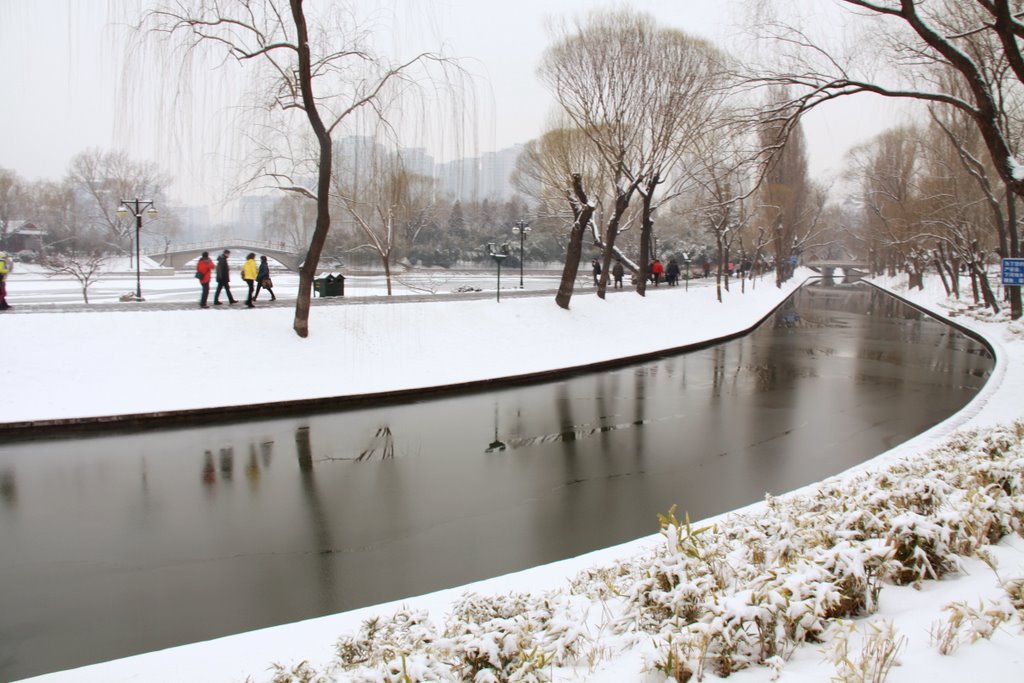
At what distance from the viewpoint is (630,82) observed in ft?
77.8

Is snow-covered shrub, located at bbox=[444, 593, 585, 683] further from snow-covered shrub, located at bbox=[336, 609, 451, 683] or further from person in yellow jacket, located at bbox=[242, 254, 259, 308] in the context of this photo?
person in yellow jacket, located at bbox=[242, 254, 259, 308]

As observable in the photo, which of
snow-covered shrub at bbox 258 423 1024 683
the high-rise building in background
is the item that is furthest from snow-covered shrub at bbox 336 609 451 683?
the high-rise building in background

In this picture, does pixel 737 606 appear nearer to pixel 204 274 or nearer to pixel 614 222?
pixel 204 274

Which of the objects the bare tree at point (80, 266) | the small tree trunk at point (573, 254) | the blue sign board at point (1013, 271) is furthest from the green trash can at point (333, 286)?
the blue sign board at point (1013, 271)

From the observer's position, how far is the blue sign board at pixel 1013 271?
68.4 ft

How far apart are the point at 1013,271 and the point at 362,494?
23534 mm

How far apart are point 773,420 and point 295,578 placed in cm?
912

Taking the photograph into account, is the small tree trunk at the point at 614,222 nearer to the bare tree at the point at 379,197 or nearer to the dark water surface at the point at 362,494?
the dark water surface at the point at 362,494

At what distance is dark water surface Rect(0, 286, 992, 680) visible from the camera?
16.6 feet

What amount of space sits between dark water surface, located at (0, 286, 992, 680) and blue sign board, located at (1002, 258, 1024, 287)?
10.3 m

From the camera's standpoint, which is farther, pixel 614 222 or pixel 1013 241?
pixel 614 222

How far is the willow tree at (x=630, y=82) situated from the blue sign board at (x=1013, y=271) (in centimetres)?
1123

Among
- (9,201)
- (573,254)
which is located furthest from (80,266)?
(9,201)

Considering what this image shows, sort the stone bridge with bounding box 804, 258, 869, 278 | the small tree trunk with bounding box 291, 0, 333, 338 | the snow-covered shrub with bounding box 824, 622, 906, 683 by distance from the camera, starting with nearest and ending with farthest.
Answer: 1. the snow-covered shrub with bounding box 824, 622, 906, 683
2. the small tree trunk with bounding box 291, 0, 333, 338
3. the stone bridge with bounding box 804, 258, 869, 278
